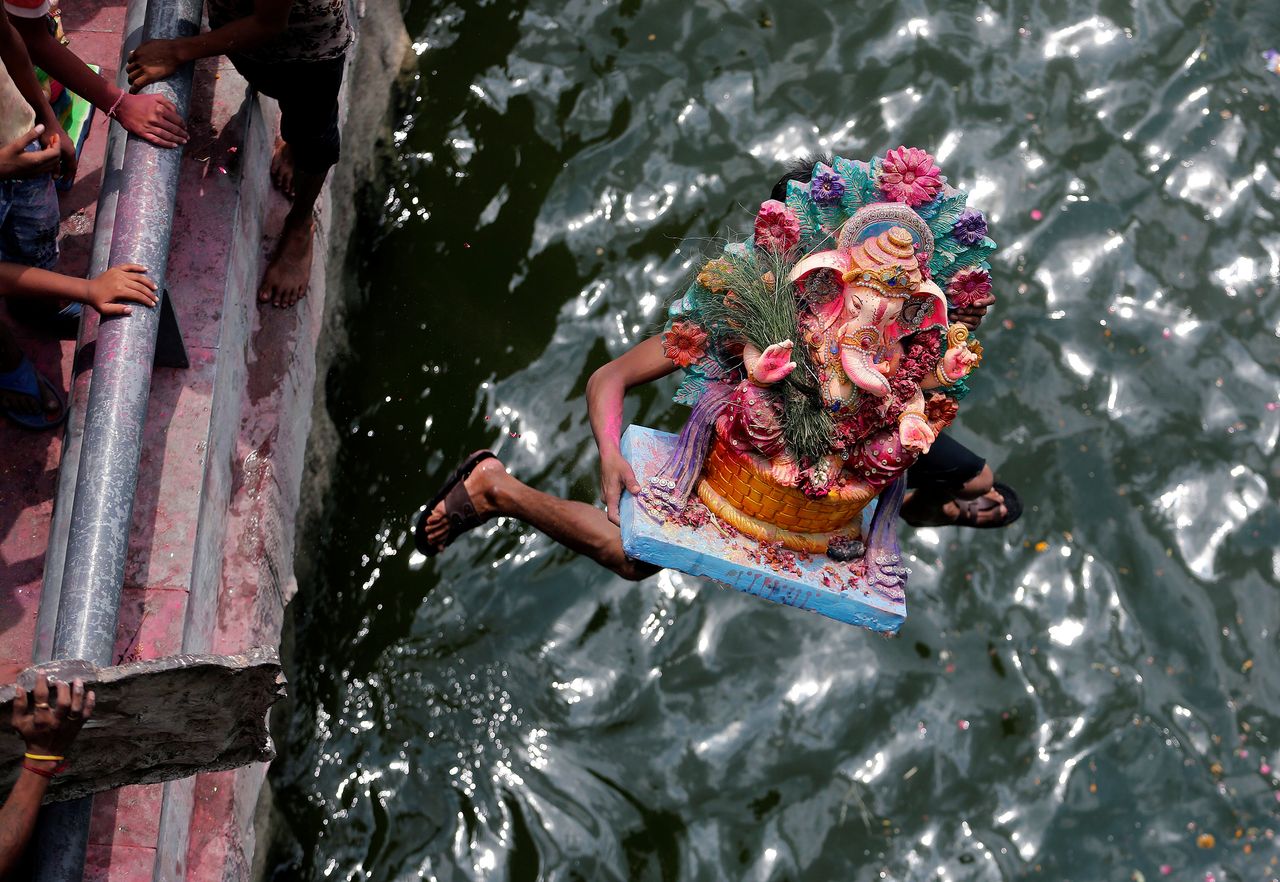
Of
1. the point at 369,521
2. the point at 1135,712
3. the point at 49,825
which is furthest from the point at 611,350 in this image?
the point at 49,825

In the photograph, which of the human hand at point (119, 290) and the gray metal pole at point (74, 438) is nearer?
the gray metal pole at point (74, 438)

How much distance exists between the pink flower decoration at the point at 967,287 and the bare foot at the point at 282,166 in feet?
10.2

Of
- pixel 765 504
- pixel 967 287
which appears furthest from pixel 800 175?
pixel 765 504

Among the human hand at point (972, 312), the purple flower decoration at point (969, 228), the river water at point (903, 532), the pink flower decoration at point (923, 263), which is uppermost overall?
the purple flower decoration at point (969, 228)

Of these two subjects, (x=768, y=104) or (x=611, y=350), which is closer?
(x=611, y=350)

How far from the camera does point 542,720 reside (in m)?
5.22

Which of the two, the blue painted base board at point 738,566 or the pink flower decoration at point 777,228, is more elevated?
the pink flower decoration at point 777,228

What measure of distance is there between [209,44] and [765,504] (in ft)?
8.01

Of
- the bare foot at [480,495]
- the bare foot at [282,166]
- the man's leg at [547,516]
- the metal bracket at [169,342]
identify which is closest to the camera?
the metal bracket at [169,342]

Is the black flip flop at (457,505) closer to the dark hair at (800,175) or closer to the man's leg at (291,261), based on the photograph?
the man's leg at (291,261)

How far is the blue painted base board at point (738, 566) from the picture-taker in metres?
4.25

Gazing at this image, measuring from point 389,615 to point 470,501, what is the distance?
0.79 m

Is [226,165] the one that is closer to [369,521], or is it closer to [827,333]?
[369,521]

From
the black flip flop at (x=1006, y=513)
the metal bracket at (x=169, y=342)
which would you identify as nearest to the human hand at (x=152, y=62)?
the metal bracket at (x=169, y=342)
